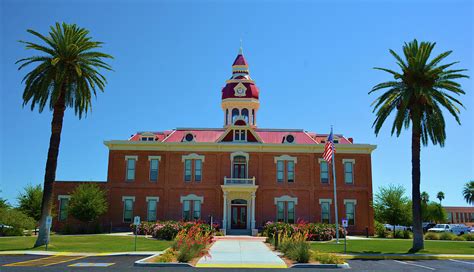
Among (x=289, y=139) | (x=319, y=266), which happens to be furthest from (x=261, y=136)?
(x=319, y=266)

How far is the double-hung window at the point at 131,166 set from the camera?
46.4m

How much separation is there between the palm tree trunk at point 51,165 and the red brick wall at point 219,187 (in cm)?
1655

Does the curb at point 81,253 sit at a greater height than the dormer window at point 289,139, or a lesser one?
lesser

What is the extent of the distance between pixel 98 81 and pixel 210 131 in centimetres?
2032

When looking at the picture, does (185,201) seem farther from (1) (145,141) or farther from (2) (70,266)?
(2) (70,266)

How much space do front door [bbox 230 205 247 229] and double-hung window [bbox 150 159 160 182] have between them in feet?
28.1

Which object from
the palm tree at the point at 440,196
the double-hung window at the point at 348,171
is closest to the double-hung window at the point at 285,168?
the double-hung window at the point at 348,171

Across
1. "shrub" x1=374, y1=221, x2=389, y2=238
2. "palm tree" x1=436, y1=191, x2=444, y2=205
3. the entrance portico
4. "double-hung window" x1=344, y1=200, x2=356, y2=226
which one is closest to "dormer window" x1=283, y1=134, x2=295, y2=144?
the entrance portico

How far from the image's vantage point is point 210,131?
166 ft

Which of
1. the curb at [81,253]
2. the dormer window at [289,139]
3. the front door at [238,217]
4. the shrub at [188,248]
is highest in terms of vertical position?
the dormer window at [289,139]

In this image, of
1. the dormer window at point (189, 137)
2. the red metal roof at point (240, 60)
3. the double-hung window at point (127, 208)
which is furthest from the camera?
the red metal roof at point (240, 60)

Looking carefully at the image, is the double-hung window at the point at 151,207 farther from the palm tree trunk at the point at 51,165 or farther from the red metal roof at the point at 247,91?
the palm tree trunk at the point at 51,165

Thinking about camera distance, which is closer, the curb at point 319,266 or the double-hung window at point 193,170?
the curb at point 319,266

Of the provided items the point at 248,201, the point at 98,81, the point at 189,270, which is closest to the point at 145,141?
the point at 248,201
